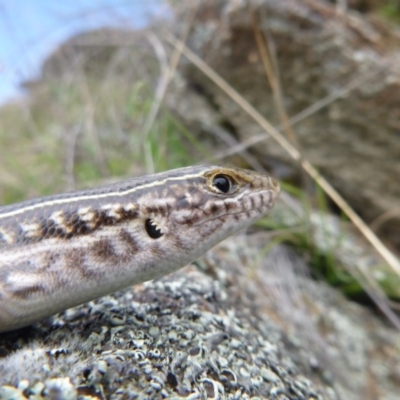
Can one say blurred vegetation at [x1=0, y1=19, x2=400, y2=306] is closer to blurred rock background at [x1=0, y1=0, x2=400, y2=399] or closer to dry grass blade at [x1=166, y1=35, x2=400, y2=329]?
blurred rock background at [x1=0, y1=0, x2=400, y2=399]

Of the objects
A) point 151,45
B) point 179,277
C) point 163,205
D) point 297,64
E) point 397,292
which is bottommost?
point 397,292

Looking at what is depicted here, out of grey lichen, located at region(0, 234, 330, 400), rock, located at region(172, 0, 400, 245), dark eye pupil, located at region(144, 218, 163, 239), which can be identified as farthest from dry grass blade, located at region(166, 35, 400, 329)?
dark eye pupil, located at region(144, 218, 163, 239)

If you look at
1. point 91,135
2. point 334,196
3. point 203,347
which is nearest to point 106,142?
point 91,135

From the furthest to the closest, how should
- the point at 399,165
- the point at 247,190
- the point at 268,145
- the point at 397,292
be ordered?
the point at 268,145, the point at 399,165, the point at 397,292, the point at 247,190

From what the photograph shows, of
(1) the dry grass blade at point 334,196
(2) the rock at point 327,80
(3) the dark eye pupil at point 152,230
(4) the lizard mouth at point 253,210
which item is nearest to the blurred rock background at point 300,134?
(2) the rock at point 327,80

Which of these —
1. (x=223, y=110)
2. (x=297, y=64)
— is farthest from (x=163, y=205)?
(x=223, y=110)

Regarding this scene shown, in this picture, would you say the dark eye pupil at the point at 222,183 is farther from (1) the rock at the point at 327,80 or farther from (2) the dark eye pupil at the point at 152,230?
(1) the rock at the point at 327,80

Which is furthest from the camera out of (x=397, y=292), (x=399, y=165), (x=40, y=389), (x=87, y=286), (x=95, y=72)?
(x=95, y=72)

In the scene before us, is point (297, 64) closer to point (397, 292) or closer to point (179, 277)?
point (397, 292)
